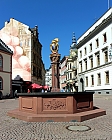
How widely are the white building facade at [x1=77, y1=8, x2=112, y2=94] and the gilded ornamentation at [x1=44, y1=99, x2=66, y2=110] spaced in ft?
74.7

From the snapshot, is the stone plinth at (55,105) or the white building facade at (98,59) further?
the white building facade at (98,59)

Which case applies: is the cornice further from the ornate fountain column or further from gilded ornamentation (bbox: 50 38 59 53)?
the ornate fountain column

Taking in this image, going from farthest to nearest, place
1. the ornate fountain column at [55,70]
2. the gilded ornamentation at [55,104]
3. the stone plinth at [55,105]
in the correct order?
the ornate fountain column at [55,70], the gilded ornamentation at [55,104], the stone plinth at [55,105]

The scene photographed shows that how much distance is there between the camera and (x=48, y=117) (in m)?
8.85

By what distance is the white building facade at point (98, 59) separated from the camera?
31688mm

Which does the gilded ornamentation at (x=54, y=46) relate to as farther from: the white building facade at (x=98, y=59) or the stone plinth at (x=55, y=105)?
the white building facade at (x=98, y=59)

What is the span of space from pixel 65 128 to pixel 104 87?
26.7 meters

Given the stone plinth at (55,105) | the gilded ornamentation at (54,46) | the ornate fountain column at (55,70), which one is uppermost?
the gilded ornamentation at (54,46)

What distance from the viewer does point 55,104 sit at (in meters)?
9.52

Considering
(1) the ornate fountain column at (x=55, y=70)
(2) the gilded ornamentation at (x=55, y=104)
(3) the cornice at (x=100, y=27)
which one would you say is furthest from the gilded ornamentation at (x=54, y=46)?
(3) the cornice at (x=100, y=27)

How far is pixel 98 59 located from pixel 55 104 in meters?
27.8

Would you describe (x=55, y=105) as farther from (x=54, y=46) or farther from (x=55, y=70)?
(x=54, y=46)

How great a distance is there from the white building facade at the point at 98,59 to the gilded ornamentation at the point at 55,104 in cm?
2276

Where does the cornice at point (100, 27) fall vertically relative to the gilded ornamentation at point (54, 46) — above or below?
above
